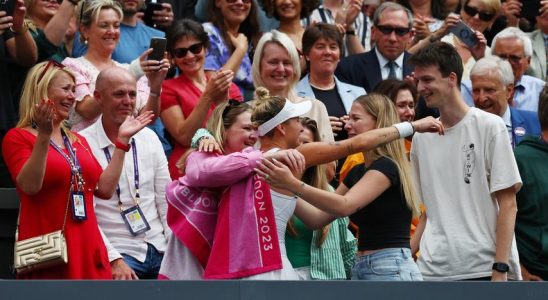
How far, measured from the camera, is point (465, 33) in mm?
11125

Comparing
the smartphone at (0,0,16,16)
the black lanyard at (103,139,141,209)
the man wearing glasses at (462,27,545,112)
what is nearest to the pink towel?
the black lanyard at (103,139,141,209)

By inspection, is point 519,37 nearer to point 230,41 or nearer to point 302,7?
point 302,7

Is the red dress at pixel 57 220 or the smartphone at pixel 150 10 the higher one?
the smartphone at pixel 150 10

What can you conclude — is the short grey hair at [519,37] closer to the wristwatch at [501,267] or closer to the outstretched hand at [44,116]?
the wristwatch at [501,267]

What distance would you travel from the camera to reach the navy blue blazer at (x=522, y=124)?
31.9ft

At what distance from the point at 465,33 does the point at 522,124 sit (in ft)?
5.10

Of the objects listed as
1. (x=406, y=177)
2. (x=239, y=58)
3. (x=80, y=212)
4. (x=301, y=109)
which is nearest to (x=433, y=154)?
(x=406, y=177)

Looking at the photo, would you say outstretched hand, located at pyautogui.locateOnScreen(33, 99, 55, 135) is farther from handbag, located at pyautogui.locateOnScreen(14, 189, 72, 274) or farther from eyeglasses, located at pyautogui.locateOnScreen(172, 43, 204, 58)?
eyeglasses, located at pyautogui.locateOnScreen(172, 43, 204, 58)

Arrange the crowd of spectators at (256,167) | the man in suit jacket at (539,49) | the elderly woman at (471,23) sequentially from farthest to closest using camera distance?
the man in suit jacket at (539,49) → the elderly woman at (471,23) → the crowd of spectators at (256,167)

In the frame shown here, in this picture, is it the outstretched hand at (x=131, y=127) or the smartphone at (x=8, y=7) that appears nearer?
the outstretched hand at (x=131, y=127)

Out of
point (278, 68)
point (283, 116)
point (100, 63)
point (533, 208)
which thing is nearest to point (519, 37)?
point (278, 68)

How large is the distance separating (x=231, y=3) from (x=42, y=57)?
5.98ft

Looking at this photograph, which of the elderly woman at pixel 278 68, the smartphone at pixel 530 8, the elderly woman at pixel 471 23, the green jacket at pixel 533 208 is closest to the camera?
the green jacket at pixel 533 208

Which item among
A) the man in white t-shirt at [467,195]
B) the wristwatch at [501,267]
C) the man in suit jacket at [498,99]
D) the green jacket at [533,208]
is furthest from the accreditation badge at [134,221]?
the man in suit jacket at [498,99]
